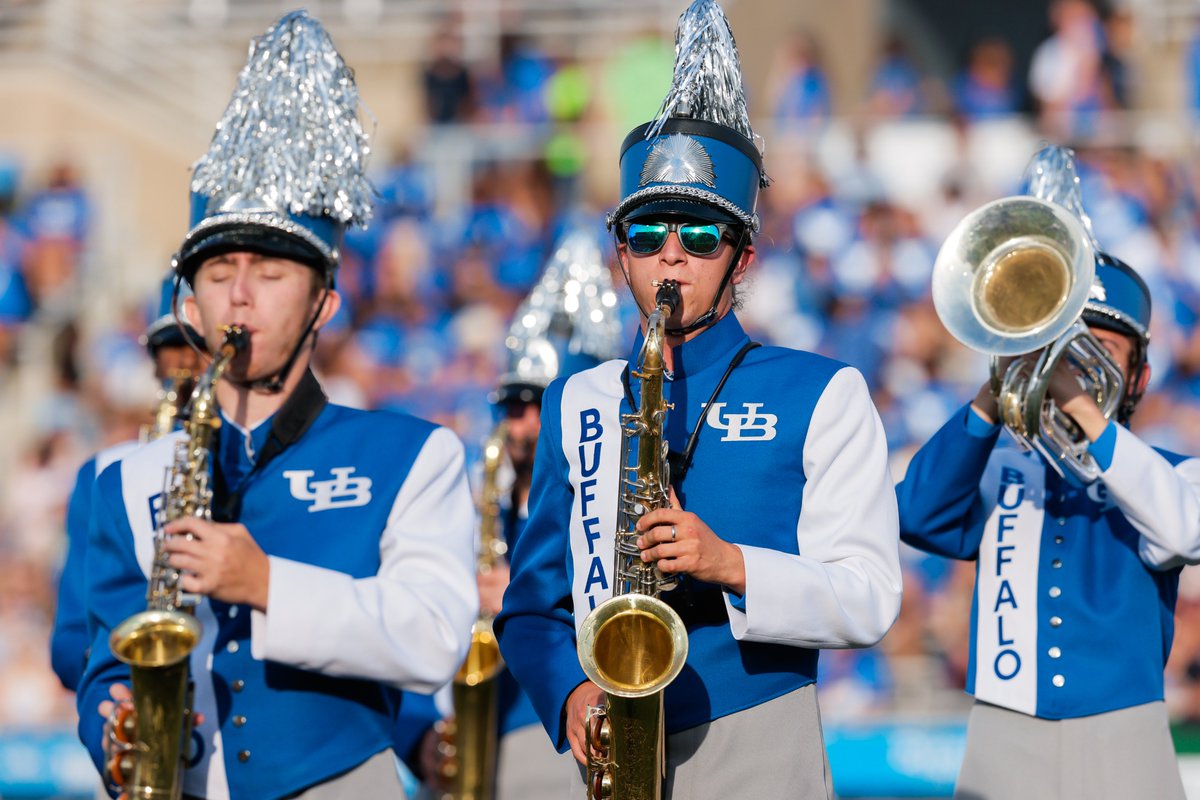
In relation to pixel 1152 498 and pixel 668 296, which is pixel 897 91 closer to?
pixel 1152 498

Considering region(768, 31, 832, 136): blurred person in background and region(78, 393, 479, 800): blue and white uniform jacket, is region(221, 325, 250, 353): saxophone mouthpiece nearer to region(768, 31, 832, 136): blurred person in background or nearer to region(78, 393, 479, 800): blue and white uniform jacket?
region(78, 393, 479, 800): blue and white uniform jacket

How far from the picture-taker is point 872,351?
11.9 meters

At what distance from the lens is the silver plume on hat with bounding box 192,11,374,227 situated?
457cm

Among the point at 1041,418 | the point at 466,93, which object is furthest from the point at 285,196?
the point at 466,93

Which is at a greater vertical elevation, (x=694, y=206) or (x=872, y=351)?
(x=872, y=351)

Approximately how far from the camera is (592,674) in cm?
356

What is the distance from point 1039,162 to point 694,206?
182 cm

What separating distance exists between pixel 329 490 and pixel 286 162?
841 millimetres

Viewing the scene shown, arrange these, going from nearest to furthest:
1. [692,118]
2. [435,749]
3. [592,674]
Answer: [592,674]
[692,118]
[435,749]

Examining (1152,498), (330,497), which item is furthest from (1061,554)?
(330,497)

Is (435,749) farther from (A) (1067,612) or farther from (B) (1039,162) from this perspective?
(B) (1039,162)

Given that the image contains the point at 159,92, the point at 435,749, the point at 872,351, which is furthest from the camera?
the point at 159,92

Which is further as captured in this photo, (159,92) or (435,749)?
(159,92)

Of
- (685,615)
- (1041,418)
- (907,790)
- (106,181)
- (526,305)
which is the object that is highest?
(106,181)
